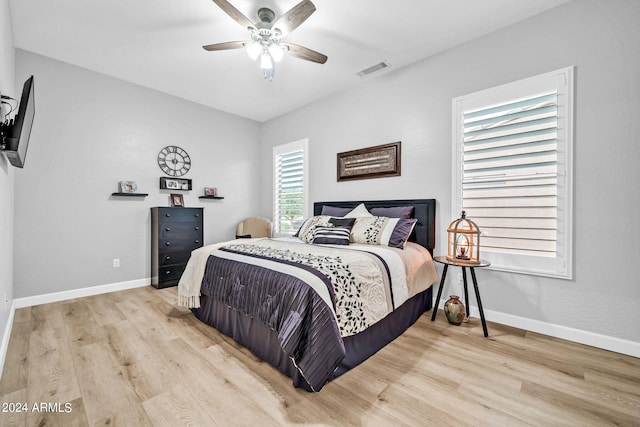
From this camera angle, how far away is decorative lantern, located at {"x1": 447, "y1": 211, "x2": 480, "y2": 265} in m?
2.53

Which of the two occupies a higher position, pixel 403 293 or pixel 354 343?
pixel 403 293

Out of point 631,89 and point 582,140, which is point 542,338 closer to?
point 582,140

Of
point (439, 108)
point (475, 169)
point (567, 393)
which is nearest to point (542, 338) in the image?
point (567, 393)

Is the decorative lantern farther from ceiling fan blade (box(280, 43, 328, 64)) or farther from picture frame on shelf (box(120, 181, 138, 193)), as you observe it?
picture frame on shelf (box(120, 181, 138, 193))

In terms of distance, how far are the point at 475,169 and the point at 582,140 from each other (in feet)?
2.65

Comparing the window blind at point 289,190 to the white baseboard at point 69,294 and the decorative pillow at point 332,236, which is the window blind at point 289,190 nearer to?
the decorative pillow at point 332,236

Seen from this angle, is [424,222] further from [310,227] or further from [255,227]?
[255,227]

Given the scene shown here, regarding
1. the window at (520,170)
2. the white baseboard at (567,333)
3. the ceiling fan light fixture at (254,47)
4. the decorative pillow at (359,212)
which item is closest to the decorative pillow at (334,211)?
the decorative pillow at (359,212)

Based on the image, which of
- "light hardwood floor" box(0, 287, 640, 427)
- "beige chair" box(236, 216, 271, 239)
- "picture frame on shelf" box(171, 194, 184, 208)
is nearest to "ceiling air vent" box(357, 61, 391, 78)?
"beige chair" box(236, 216, 271, 239)

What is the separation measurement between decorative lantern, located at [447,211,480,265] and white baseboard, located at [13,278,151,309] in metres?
4.12

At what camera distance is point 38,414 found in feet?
4.72

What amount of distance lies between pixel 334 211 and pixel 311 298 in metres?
2.26

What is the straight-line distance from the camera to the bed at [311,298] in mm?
1587

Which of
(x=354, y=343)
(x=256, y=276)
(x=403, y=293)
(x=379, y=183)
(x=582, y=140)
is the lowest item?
(x=354, y=343)
